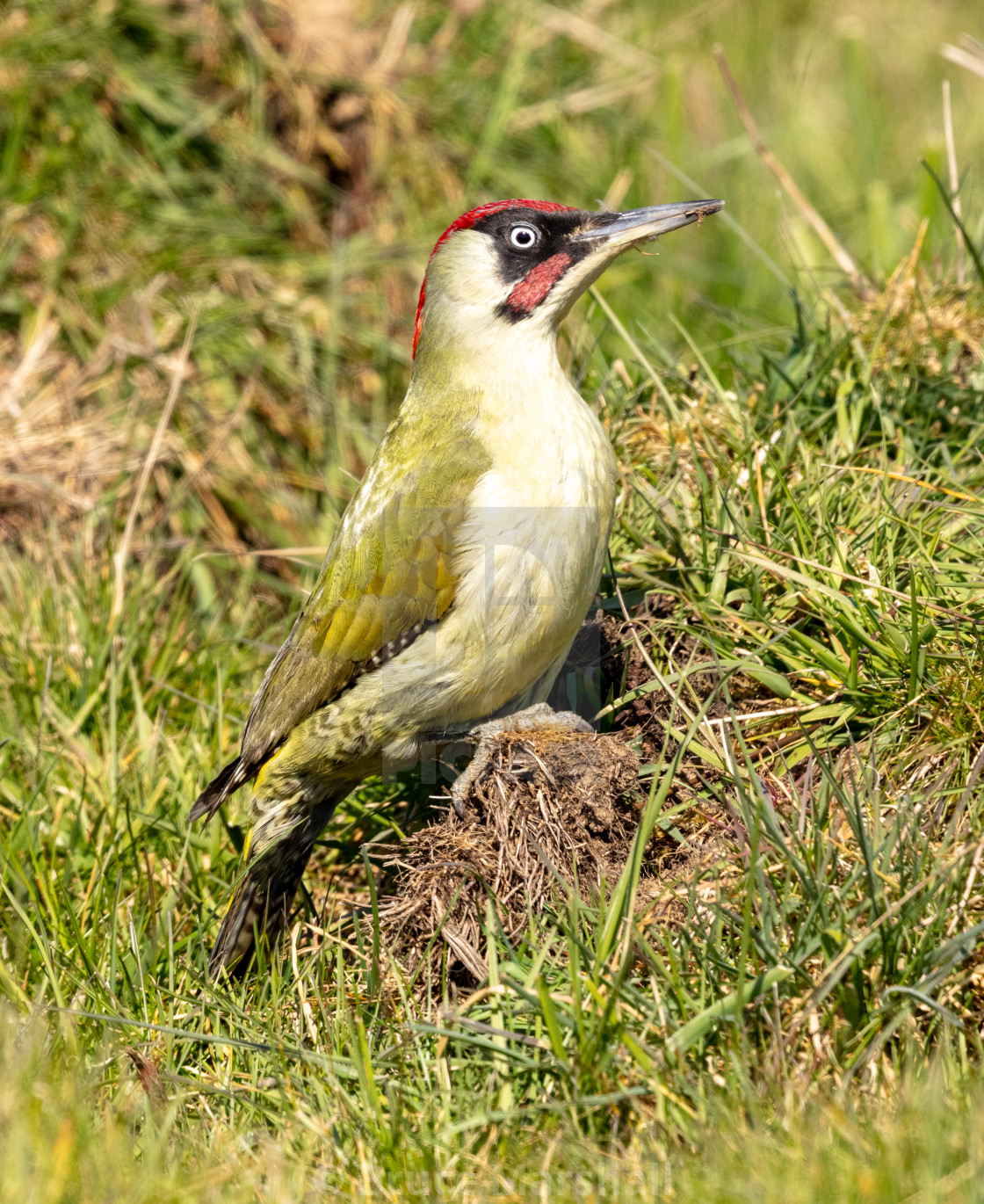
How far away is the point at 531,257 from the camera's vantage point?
3178mm

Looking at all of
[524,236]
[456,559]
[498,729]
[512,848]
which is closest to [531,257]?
[524,236]

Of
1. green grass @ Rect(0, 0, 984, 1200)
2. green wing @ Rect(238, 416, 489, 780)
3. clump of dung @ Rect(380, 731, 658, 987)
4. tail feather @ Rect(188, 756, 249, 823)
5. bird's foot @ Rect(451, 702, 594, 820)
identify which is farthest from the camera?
tail feather @ Rect(188, 756, 249, 823)

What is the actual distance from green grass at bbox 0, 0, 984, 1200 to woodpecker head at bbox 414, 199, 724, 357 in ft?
1.08

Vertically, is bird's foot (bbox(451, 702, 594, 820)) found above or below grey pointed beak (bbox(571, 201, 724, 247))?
below

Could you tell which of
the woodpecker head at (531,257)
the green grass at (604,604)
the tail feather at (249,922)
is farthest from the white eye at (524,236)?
the tail feather at (249,922)

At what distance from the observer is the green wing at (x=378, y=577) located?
9.95 feet

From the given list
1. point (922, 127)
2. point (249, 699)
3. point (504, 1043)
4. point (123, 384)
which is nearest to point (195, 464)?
point (123, 384)

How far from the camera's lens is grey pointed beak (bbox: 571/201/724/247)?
10.1 feet

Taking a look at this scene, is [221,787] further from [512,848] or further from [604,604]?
[604,604]

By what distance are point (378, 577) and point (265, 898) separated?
822mm

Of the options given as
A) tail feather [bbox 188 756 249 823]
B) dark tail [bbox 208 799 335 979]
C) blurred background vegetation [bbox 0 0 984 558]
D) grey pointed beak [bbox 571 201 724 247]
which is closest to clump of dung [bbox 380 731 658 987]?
dark tail [bbox 208 799 335 979]

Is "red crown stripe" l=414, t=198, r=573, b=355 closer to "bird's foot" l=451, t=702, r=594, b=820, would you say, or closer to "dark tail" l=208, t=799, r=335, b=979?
"bird's foot" l=451, t=702, r=594, b=820

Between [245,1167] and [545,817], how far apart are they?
2.94ft

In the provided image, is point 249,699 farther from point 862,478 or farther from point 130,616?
point 862,478
